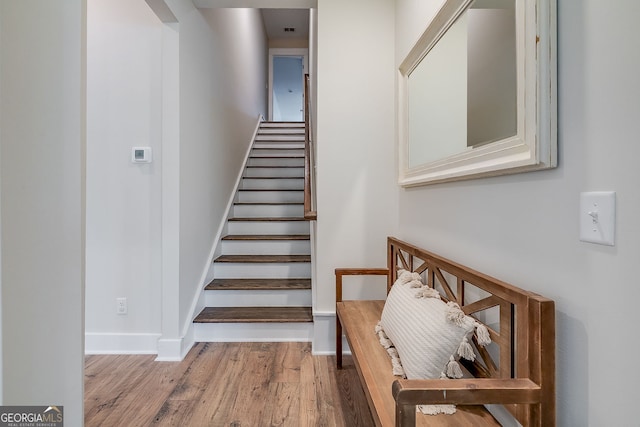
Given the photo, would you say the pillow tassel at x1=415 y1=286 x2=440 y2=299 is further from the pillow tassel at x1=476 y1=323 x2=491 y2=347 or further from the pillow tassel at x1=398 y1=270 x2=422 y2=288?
the pillow tassel at x1=476 y1=323 x2=491 y2=347

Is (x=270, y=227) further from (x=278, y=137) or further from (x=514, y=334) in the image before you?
(x=514, y=334)

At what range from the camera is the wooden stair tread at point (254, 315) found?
7.69 ft

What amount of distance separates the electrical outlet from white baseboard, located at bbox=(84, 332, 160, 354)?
17 cm

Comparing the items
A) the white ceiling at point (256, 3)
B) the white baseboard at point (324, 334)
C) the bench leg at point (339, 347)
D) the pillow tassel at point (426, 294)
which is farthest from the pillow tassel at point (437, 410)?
the white ceiling at point (256, 3)

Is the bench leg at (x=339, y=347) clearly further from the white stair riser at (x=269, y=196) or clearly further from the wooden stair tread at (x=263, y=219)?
the white stair riser at (x=269, y=196)

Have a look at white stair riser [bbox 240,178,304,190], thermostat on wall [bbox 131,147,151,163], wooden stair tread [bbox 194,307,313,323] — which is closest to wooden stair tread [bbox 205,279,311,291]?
wooden stair tread [bbox 194,307,313,323]

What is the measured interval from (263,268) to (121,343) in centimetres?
116

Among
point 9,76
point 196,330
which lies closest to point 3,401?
point 9,76

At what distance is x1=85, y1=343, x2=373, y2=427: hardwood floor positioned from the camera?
61.1 inches

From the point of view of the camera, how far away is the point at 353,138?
7.09 ft

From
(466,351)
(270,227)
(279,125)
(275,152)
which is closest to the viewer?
(466,351)

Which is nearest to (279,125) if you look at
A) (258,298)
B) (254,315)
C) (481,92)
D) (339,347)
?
(258,298)

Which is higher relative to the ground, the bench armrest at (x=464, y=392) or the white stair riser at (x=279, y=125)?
the white stair riser at (x=279, y=125)

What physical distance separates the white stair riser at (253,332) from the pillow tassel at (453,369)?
148 cm
